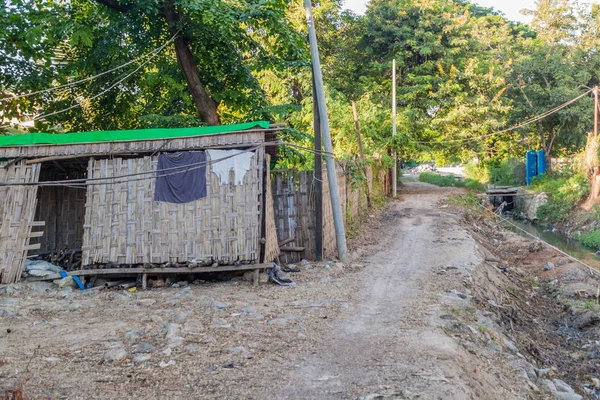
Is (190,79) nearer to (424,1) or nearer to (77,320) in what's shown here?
(77,320)

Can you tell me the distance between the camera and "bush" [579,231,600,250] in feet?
63.2

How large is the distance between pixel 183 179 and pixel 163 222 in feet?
2.82

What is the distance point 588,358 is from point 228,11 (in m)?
9.79

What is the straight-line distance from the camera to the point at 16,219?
8867 mm

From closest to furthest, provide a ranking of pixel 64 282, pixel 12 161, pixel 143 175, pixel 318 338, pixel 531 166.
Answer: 1. pixel 318 338
2. pixel 64 282
3. pixel 12 161
4. pixel 143 175
5. pixel 531 166

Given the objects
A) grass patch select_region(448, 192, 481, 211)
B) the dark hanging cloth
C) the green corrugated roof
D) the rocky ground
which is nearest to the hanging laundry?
the dark hanging cloth

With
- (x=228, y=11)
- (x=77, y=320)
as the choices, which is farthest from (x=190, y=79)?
(x=77, y=320)

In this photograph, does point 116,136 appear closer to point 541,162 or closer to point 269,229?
point 269,229

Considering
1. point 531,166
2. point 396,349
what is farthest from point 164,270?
point 531,166

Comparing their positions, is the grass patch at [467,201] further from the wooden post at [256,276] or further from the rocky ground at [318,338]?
the wooden post at [256,276]

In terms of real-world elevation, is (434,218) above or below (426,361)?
above

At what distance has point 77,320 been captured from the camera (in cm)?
680

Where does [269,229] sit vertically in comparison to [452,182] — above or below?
below

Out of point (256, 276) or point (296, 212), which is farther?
point (296, 212)
